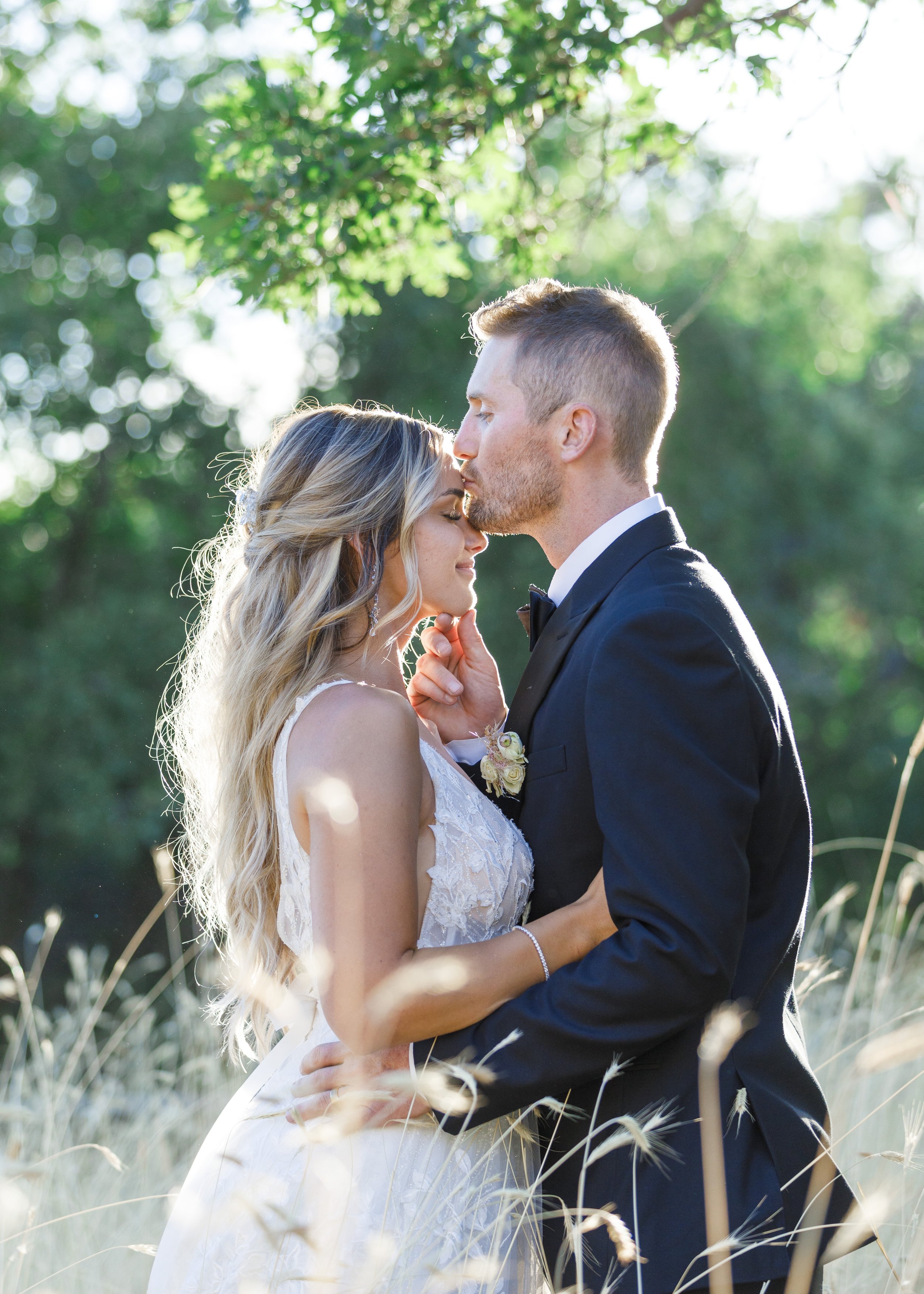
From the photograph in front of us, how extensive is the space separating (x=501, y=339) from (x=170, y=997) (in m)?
11.6

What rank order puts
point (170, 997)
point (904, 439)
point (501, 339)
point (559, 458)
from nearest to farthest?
1. point (559, 458)
2. point (501, 339)
3. point (170, 997)
4. point (904, 439)

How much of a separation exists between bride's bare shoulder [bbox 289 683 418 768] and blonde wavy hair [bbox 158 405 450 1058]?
0.48 feet

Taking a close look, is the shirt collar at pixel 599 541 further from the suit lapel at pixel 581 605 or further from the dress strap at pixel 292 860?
the dress strap at pixel 292 860

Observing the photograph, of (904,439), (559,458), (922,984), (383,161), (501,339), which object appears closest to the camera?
(559,458)

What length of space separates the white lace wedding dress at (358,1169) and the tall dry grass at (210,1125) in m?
0.11

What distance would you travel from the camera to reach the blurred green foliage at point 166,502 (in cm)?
1373

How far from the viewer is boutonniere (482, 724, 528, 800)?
2.65 m

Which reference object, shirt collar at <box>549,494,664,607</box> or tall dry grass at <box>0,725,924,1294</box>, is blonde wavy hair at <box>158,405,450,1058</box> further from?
tall dry grass at <box>0,725,924,1294</box>

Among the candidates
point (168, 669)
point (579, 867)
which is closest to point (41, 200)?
point (168, 669)

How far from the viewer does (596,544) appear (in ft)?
9.50

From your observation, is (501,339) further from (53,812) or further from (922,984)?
(53,812)

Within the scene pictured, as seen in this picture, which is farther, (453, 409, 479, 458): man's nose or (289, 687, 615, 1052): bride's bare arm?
(453, 409, 479, 458): man's nose

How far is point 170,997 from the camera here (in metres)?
13.2

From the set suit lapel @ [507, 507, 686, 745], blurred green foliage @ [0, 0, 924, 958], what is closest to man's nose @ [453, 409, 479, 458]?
suit lapel @ [507, 507, 686, 745]
